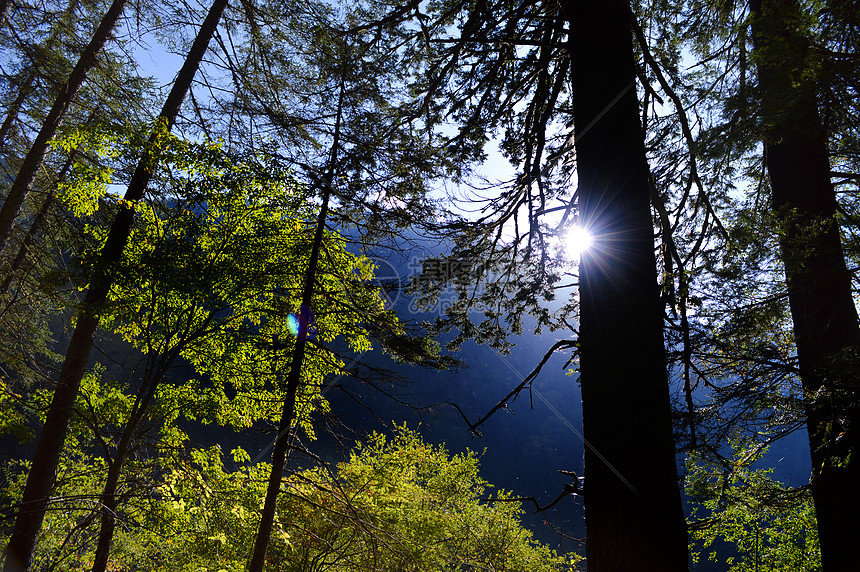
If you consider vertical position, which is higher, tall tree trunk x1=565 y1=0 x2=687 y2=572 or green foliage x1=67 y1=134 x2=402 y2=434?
green foliage x1=67 y1=134 x2=402 y2=434

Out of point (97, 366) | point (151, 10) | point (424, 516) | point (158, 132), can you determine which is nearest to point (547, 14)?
point (158, 132)

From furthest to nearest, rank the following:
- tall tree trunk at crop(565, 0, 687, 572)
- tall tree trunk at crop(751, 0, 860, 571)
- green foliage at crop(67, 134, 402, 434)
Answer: green foliage at crop(67, 134, 402, 434)
tall tree trunk at crop(751, 0, 860, 571)
tall tree trunk at crop(565, 0, 687, 572)

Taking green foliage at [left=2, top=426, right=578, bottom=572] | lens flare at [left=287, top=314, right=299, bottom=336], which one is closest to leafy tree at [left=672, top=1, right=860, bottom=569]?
green foliage at [left=2, top=426, right=578, bottom=572]

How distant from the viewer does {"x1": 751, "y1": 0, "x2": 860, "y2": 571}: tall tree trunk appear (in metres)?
3.24

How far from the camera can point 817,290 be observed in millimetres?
4055

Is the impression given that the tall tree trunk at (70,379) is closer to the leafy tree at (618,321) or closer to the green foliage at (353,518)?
the green foliage at (353,518)

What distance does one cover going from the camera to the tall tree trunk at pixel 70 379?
5004 mm

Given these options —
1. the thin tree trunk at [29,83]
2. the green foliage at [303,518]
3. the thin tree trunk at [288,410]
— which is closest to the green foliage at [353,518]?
the green foliage at [303,518]

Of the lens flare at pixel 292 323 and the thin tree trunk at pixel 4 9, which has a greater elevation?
the thin tree trunk at pixel 4 9

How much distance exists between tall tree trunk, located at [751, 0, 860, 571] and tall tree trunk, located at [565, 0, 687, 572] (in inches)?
74.4

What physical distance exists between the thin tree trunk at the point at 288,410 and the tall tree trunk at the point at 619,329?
4036 mm

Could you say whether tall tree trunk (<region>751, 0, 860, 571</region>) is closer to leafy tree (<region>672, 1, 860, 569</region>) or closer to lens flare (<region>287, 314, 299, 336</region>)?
leafy tree (<region>672, 1, 860, 569</region>)

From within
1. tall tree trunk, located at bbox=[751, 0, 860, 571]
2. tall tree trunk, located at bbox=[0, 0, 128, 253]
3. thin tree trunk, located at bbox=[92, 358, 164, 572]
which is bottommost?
thin tree trunk, located at bbox=[92, 358, 164, 572]

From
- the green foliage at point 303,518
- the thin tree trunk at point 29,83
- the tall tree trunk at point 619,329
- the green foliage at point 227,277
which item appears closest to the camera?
the tall tree trunk at point 619,329
